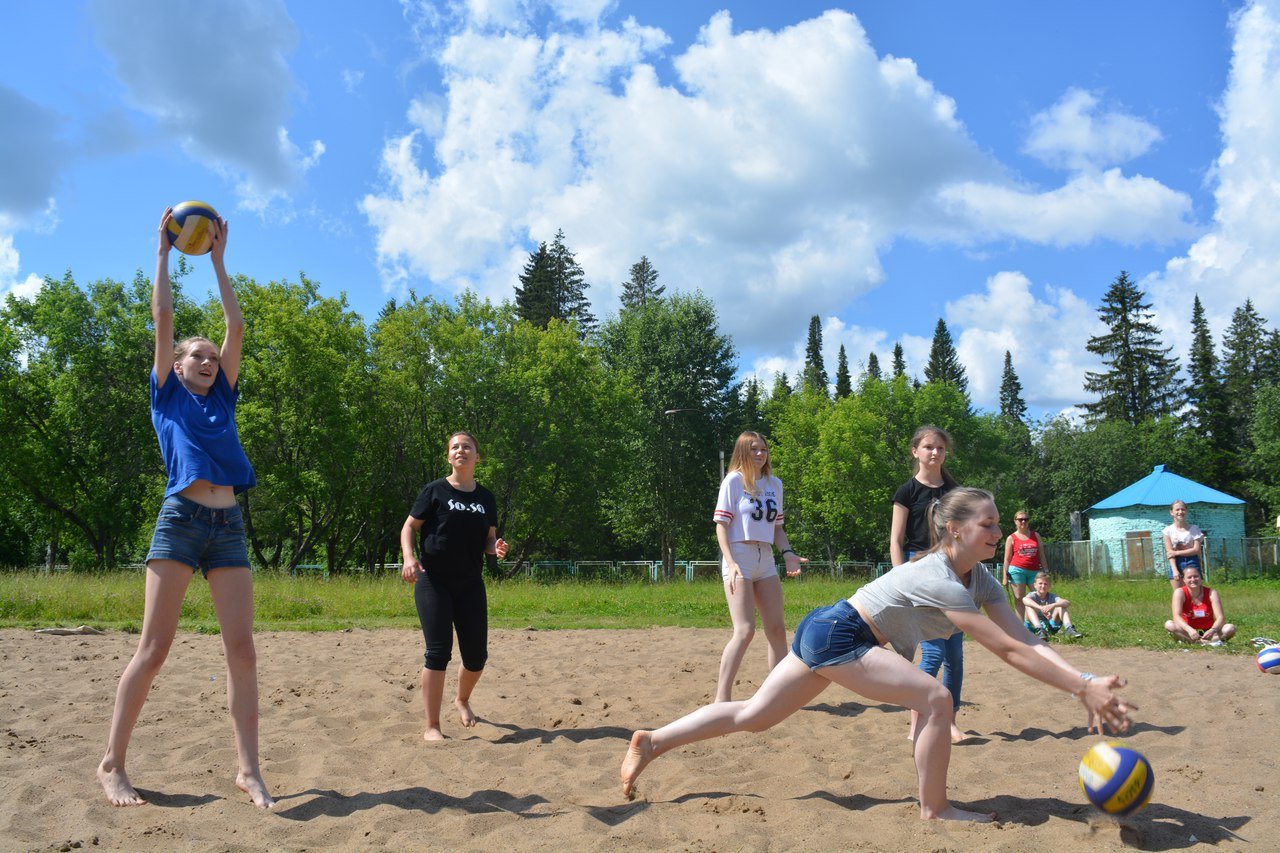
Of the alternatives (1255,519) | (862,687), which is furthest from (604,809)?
(1255,519)

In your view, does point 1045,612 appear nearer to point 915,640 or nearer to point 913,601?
point 915,640

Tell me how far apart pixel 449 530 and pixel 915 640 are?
318 cm

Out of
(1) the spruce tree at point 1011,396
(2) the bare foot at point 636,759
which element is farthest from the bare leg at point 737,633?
(1) the spruce tree at point 1011,396

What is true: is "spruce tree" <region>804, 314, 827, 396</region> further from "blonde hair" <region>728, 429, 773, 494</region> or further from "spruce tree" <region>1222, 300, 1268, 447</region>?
"blonde hair" <region>728, 429, 773, 494</region>

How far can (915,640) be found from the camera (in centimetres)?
403

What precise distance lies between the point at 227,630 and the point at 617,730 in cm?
289

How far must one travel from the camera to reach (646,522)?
49.7 metres

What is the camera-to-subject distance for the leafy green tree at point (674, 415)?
48.4 meters

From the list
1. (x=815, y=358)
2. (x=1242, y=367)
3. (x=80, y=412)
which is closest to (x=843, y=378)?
(x=815, y=358)

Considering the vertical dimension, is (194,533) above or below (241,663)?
above

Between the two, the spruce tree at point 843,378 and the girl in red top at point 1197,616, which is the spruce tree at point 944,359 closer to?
the spruce tree at point 843,378

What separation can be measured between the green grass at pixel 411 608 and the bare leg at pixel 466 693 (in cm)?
704

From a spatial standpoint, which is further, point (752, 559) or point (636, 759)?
point (752, 559)

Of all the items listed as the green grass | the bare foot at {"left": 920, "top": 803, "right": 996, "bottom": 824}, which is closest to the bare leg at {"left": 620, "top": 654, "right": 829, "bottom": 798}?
the bare foot at {"left": 920, "top": 803, "right": 996, "bottom": 824}
